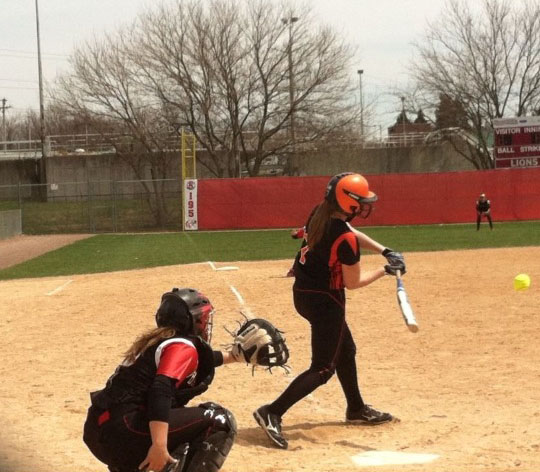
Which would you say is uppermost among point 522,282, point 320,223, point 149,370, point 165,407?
point 320,223

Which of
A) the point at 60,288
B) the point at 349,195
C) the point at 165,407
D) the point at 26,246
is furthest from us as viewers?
the point at 26,246

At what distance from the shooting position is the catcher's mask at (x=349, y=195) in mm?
6078

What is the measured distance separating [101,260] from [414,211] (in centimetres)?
2088

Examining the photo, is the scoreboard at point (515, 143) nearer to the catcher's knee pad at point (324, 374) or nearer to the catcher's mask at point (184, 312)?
the catcher's knee pad at point (324, 374)

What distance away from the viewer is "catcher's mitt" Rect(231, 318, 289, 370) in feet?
17.3

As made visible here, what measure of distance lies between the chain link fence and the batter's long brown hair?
38084 millimetres

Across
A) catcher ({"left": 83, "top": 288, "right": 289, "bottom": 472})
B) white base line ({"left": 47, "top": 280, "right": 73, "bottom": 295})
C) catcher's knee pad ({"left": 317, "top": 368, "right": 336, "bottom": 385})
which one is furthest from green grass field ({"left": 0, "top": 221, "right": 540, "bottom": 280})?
catcher ({"left": 83, "top": 288, "right": 289, "bottom": 472})

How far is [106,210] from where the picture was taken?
4772 centimetres

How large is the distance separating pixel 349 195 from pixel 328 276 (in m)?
0.59

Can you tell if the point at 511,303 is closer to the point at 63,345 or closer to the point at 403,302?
the point at 63,345

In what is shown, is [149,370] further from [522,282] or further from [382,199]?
[382,199]

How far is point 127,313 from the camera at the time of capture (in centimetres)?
1271

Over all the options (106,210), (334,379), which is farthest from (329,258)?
(106,210)

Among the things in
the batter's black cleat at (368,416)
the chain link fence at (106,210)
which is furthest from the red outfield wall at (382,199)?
the batter's black cleat at (368,416)
